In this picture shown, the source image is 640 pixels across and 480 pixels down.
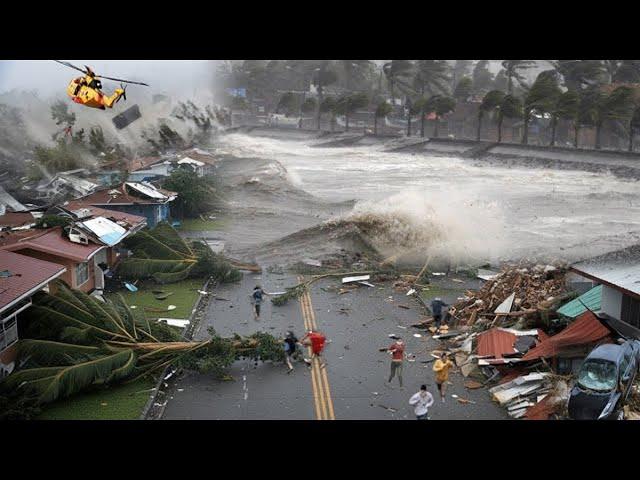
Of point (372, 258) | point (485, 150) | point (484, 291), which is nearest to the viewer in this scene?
point (484, 291)

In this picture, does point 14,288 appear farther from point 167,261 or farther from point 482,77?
point 482,77

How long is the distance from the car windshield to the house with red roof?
35.4 feet

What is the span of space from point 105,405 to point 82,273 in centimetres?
790

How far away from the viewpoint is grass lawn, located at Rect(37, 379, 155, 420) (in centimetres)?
1395

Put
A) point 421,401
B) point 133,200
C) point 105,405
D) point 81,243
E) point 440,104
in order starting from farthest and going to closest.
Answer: point 440,104 → point 133,200 → point 81,243 → point 105,405 → point 421,401

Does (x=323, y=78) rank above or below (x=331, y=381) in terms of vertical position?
above

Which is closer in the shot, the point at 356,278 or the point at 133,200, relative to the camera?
the point at 356,278

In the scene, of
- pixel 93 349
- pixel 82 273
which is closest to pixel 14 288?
pixel 93 349

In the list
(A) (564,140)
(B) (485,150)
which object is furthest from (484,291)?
(A) (564,140)

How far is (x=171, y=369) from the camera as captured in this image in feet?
53.4

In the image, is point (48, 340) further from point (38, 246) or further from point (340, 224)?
point (340, 224)

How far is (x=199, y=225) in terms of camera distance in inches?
1398

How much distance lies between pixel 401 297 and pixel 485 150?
115 ft

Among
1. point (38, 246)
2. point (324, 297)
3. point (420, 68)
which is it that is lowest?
point (324, 297)
